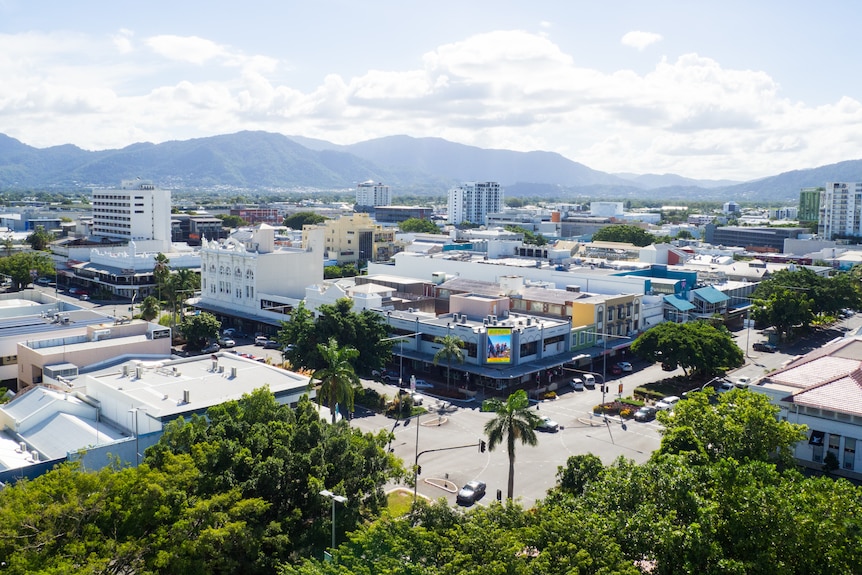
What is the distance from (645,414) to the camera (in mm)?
58344

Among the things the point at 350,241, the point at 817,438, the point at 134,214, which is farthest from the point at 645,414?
the point at 134,214

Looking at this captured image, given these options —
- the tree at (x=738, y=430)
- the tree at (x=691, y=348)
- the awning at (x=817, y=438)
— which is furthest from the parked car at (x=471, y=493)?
the tree at (x=691, y=348)

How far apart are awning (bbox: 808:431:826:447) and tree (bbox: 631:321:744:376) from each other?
73.0ft

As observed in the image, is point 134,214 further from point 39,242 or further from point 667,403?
point 667,403

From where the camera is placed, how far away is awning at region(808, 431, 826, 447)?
140 ft

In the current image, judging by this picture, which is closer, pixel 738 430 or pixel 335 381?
pixel 738 430

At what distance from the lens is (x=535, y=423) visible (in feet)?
136

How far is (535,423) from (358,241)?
3774 inches

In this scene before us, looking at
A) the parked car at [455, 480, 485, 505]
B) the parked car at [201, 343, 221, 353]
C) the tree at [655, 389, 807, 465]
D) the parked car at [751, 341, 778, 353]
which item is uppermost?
the tree at [655, 389, 807, 465]

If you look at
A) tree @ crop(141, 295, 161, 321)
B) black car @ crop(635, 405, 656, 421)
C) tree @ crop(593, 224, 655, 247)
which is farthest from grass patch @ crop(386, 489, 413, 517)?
tree @ crop(593, 224, 655, 247)

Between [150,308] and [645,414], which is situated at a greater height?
[150,308]

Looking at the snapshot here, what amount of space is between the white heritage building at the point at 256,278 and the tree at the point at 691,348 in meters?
42.1

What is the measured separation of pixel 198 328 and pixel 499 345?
33675mm

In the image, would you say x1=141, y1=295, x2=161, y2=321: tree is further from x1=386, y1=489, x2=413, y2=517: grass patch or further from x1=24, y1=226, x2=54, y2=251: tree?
x1=24, y1=226, x2=54, y2=251: tree
